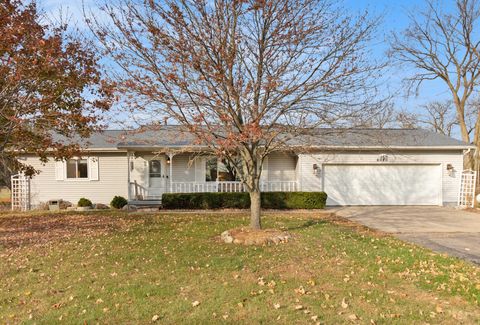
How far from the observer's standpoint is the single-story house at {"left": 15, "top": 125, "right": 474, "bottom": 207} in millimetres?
14836

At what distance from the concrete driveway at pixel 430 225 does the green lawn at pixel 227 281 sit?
88cm

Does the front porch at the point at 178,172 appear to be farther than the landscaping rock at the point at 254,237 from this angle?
Yes

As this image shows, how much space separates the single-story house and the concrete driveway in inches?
41.1

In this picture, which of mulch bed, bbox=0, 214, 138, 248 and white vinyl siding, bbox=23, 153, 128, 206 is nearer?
mulch bed, bbox=0, 214, 138, 248

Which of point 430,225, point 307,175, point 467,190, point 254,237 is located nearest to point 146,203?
point 307,175

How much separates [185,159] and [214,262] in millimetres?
10275

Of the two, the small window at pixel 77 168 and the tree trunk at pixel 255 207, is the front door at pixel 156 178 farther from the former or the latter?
the tree trunk at pixel 255 207

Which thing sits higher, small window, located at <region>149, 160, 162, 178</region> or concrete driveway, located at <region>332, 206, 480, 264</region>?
small window, located at <region>149, 160, 162, 178</region>

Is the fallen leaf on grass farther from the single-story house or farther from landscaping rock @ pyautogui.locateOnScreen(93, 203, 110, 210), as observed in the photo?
landscaping rock @ pyautogui.locateOnScreen(93, 203, 110, 210)

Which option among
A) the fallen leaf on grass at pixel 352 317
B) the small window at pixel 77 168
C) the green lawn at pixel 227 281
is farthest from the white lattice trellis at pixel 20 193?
Answer: the fallen leaf on grass at pixel 352 317

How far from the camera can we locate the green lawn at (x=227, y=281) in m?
3.80

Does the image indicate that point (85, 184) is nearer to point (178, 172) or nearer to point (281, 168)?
point (178, 172)

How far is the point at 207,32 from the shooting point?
6.82 meters

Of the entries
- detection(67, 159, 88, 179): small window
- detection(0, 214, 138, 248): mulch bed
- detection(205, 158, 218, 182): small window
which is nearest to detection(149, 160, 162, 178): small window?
detection(205, 158, 218, 182): small window
